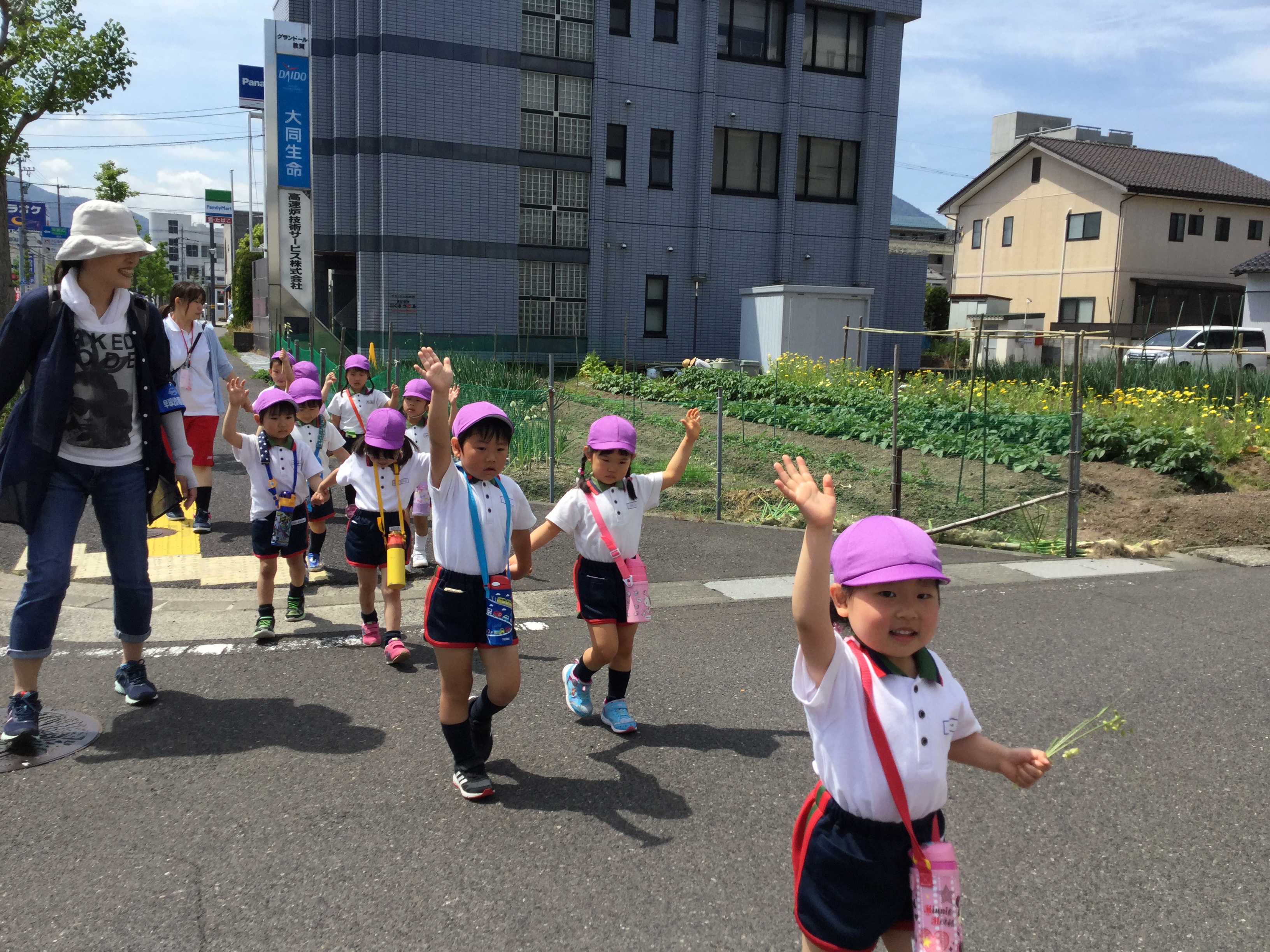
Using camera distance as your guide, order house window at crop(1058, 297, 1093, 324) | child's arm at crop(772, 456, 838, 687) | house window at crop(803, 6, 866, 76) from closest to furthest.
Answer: child's arm at crop(772, 456, 838, 687) → house window at crop(803, 6, 866, 76) → house window at crop(1058, 297, 1093, 324)

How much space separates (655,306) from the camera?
26359 mm

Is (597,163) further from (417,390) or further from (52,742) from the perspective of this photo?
(52,742)

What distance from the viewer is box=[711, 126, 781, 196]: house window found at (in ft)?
86.0

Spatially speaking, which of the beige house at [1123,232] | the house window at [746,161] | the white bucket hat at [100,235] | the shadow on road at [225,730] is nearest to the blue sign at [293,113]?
the house window at [746,161]

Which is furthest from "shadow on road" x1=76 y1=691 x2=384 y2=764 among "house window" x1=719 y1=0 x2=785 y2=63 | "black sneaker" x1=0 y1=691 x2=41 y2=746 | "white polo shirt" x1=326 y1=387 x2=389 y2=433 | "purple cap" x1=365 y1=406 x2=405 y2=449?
"house window" x1=719 y1=0 x2=785 y2=63

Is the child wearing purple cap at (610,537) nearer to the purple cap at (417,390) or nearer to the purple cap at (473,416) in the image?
the purple cap at (473,416)

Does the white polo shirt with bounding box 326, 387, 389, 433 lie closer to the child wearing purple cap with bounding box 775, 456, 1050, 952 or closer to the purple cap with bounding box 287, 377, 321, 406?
the purple cap with bounding box 287, 377, 321, 406

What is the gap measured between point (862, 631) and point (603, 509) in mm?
2279

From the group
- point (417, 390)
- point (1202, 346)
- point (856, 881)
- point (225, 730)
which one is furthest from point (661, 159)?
point (856, 881)

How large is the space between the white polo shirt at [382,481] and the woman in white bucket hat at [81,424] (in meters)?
1.13

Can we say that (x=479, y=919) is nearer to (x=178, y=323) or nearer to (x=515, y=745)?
(x=515, y=745)

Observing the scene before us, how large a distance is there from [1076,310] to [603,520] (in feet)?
124

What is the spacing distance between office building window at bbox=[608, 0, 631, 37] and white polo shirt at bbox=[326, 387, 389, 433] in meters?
19.4

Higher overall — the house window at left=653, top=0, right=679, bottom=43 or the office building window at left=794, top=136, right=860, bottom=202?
the house window at left=653, top=0, right=679, bottom=43
